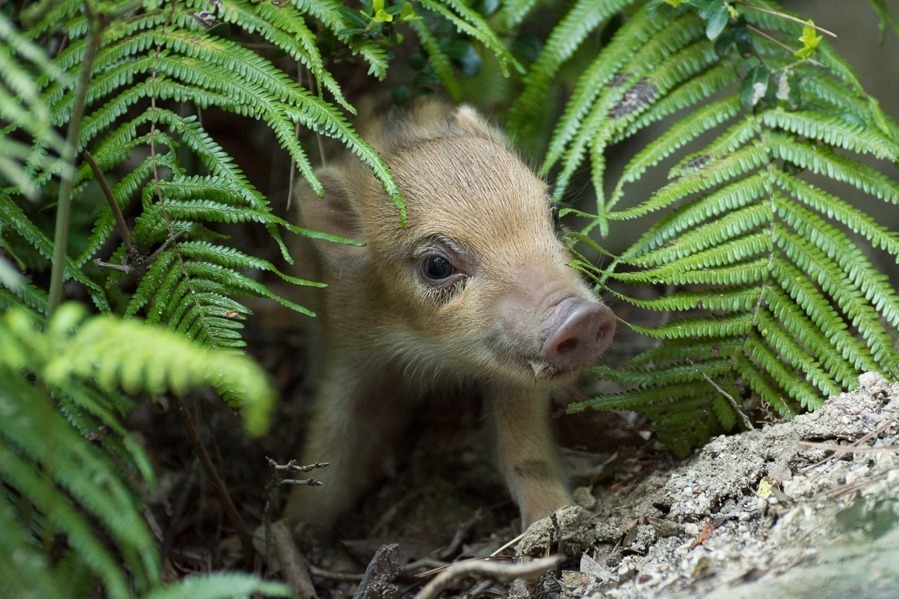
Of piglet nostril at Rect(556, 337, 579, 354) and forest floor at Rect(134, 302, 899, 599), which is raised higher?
piglet nostril at Rect(556, 337, 579, 354)

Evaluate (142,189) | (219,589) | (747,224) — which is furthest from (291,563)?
(747,224)

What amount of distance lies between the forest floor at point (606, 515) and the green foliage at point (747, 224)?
28cm

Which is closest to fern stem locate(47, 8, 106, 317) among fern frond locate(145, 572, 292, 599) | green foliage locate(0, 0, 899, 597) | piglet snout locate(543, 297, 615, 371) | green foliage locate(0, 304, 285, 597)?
green foliage locate(0, 304, 285, 597)

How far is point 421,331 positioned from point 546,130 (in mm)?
1982

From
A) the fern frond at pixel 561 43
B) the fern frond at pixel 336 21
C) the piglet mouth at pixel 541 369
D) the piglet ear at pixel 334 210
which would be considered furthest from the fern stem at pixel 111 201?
the fern frond at pixel 561 43

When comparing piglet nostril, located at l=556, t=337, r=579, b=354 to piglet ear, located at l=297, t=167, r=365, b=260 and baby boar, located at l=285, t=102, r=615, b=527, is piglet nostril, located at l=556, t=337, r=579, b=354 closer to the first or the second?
baby boar, located at l=285, t=102, r=615, b=527

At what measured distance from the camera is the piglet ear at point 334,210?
16.3 feet

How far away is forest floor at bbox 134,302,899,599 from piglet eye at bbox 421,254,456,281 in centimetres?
131

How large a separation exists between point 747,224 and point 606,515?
1.48 meters

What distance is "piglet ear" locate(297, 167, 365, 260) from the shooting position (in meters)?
4.97

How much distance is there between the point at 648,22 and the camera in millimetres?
4625

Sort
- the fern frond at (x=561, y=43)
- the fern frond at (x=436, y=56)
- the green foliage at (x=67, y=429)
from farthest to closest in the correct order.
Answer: the fern frond at (x=436, y=56) → the fern frond at (x=561, y=43) → the green foliage at (x=67, y=429)

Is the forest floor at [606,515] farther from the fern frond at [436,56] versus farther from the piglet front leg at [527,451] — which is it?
the fern frond at [436,56]

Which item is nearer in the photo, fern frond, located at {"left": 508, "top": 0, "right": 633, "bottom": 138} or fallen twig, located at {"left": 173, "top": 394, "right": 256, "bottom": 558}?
fallen twig, located at {"left": 173, "top": 394, "right": 256, "bottom": 558}
